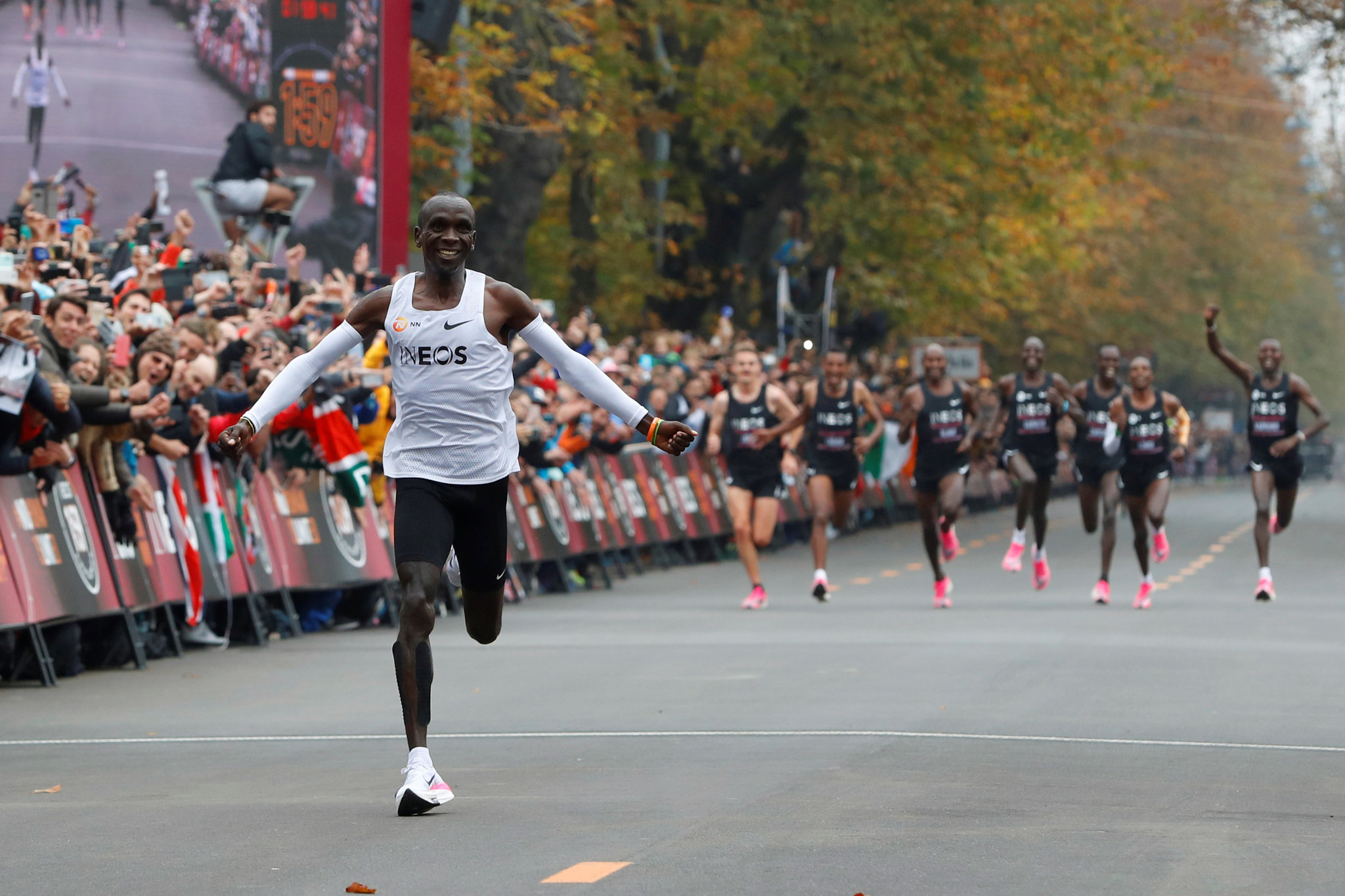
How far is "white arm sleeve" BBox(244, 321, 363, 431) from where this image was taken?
8648mm

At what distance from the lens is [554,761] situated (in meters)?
9.80

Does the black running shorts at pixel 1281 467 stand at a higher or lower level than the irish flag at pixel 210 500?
lower

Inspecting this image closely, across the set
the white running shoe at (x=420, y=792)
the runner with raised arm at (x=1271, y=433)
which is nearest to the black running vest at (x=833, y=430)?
the runner with raised arm at (x=1271, y=433)

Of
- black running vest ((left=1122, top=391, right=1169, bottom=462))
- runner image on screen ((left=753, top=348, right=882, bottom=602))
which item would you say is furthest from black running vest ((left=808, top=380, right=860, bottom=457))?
black running vest ((left=1122, top=391, right=1169, bottom=462))

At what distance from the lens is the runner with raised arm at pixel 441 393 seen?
864 centimetres

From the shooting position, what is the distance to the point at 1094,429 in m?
21.6

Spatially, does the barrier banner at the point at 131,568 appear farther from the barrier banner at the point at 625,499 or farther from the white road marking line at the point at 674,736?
the barrier banner at the point at 625,499

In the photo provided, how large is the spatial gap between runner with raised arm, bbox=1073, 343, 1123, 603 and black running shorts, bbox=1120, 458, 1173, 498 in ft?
1.03

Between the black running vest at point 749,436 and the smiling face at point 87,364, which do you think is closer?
the smiling face at point 87,364

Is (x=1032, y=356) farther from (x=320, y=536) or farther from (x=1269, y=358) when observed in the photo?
(x=320, y=536)

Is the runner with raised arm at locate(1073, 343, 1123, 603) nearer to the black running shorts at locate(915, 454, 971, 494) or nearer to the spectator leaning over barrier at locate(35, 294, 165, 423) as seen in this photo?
the black running shorts at locate(915, 454, 971, 494)

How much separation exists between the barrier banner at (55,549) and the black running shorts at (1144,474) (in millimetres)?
9618

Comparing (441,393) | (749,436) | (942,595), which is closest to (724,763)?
(441,393)

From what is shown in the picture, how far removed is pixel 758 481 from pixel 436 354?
462 inches
